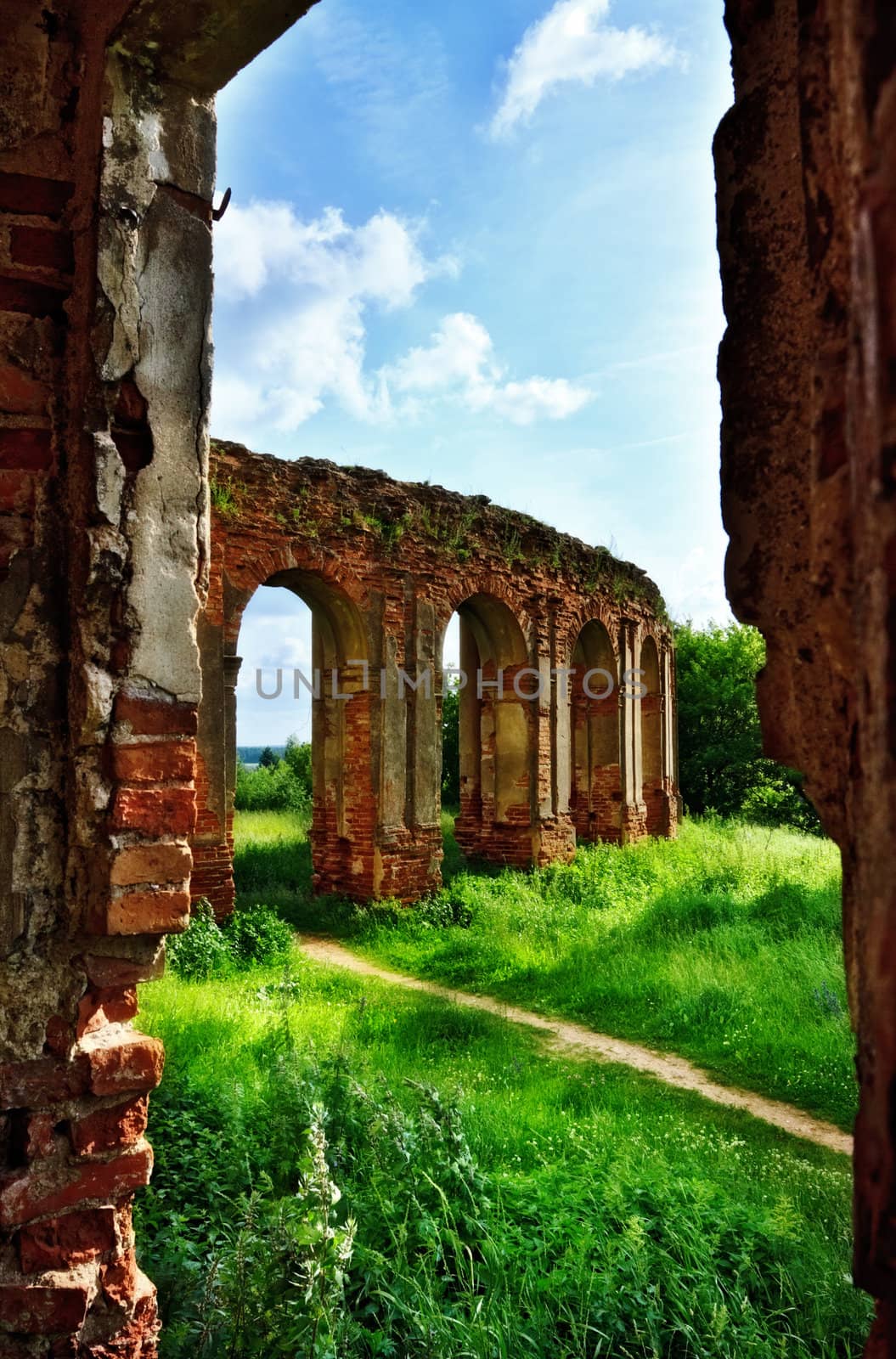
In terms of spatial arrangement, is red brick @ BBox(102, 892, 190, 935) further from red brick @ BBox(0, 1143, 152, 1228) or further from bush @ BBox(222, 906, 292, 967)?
bush @ BBox(222, 906, 292, 967)

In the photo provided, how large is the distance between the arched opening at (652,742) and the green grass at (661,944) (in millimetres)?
3783

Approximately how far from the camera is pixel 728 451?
1492 millimetres

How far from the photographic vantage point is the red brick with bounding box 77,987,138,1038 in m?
2.33

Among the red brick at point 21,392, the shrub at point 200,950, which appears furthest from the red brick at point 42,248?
the shrub at point 200,950

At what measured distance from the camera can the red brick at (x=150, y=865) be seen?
2.28 metres

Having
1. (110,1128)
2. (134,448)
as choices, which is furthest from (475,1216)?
(134,448)

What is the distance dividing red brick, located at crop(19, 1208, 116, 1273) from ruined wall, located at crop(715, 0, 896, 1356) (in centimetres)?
195

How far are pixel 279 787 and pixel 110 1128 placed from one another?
65.4 ft

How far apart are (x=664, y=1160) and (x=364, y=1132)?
130cm

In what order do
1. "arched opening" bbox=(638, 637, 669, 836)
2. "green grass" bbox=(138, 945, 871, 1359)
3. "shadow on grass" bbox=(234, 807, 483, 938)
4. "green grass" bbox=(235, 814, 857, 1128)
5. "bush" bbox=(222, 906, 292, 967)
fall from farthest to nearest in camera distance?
1. "arched opening" bbox=(638, 637, 669, 836)
2. "shadow on grass" bbox=(234, 807, 483, 938)
3. "bush" bbox=(222, 906, 292, 967)
4. "green grass" bbox=(235, 814, 857, 1128)
5. "green grass" bbox=(138, 945, 871, 1359)

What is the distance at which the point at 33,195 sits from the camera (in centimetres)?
239

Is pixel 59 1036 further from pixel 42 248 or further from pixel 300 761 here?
pixel 300 761

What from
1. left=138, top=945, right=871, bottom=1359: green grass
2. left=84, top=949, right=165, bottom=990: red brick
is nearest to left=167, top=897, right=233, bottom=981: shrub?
Result: left=138, top=945, right=871, bottom=1359: green grass

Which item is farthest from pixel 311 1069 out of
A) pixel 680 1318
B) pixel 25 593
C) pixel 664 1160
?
pixel 25 593
